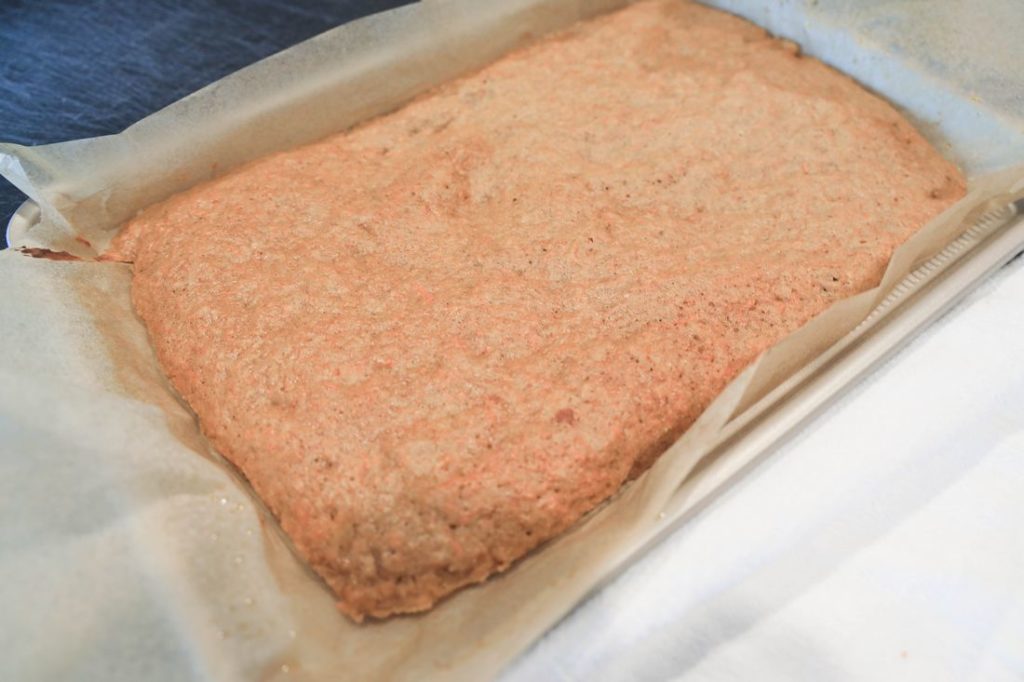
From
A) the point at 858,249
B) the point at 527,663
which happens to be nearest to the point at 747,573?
the point at 527,663

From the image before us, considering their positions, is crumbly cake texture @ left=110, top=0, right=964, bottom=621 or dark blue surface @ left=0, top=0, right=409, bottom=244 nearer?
crumbly cake texture @ left=110, top=0, right=964, bottom=621

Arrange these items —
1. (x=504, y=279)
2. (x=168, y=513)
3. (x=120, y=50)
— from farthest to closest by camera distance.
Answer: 1. (x=120, y=50)
2. (x=504, y=279)
3. (x=168, y=513)

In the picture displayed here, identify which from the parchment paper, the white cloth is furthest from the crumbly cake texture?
the white cloth

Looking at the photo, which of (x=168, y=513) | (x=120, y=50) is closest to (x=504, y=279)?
(x=168, y=513)

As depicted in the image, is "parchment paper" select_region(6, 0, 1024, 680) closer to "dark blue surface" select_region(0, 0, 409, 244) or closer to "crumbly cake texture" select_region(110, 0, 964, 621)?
"crumbly cake texture" select_region(110, 0, 964, 621)

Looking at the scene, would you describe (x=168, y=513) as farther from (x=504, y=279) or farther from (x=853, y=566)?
(x=853, y=566)

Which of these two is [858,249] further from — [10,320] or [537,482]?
[10,320]
